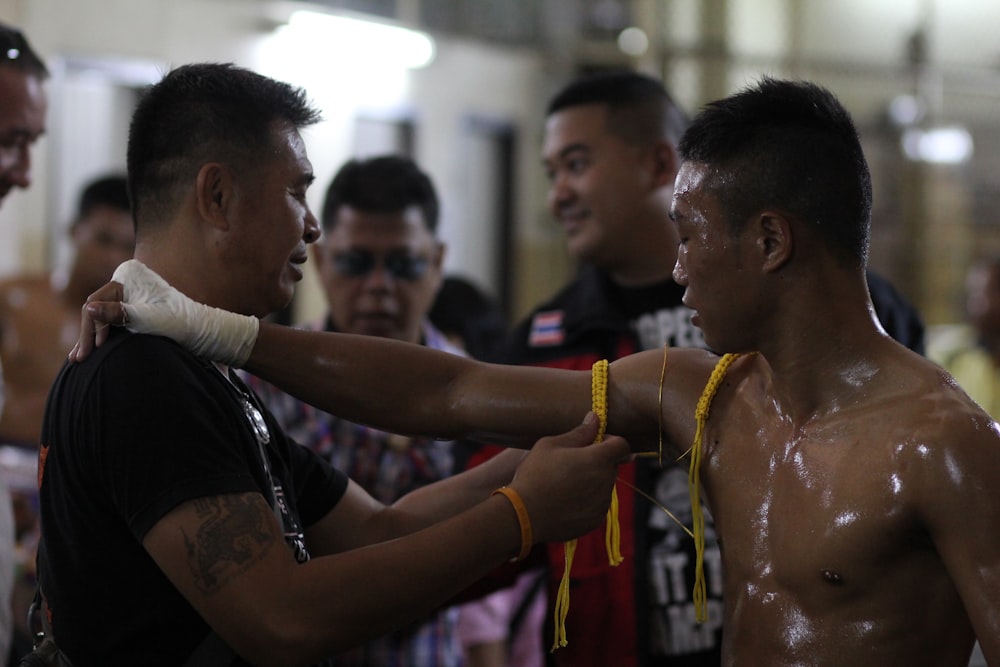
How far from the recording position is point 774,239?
6.92 ft

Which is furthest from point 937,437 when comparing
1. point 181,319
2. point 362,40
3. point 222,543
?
point 362,40

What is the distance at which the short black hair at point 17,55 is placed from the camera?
312 cm

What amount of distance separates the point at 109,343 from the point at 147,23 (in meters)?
5.50

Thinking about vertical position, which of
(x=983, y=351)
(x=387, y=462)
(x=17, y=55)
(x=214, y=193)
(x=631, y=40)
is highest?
(x=631, y=40)

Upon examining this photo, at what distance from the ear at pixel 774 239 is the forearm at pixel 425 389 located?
444 millimetres

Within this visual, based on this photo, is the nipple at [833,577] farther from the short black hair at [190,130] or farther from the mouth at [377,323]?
the mouth at [377,323]

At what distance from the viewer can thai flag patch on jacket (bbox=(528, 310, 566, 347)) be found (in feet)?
11.0

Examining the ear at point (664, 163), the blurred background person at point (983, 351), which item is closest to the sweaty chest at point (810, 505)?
the ear at point (664, 163)

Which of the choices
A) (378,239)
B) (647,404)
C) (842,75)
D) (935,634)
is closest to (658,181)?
(378,239)

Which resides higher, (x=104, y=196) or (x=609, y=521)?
(x=104, y=196)

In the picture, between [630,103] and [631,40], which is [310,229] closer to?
[630,103]

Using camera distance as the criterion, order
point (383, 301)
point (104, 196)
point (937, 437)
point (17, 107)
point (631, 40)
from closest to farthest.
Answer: point (937, 437) < point (17, 107) < point (383, 301) < point (104, 196) < point (631, 40)

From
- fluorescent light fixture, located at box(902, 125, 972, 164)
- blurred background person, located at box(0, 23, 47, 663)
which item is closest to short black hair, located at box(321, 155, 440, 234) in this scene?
blurred background person, located at box(0, 23, 47, 663)

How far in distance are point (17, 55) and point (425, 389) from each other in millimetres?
1642
